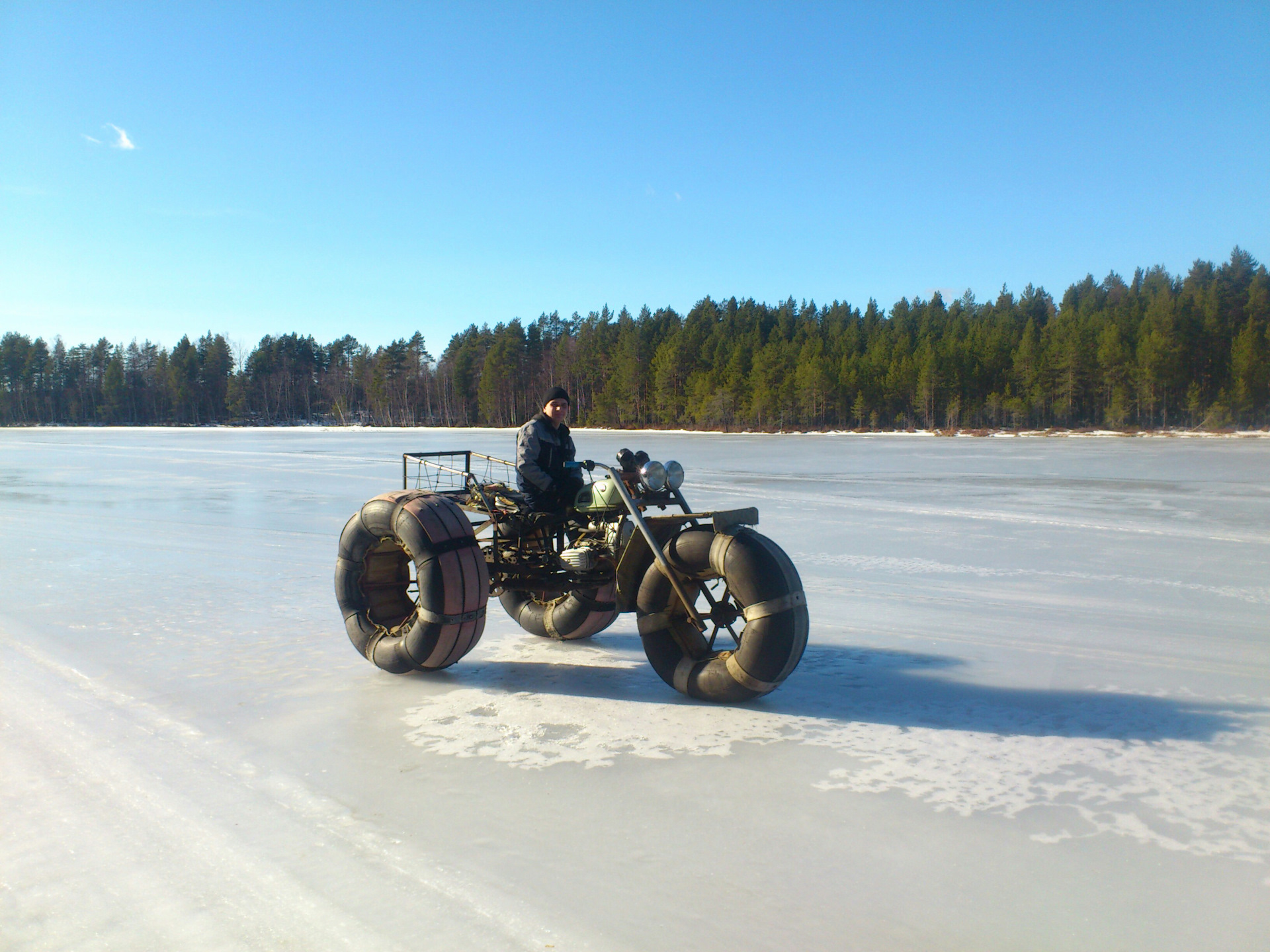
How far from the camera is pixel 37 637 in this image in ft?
20.4

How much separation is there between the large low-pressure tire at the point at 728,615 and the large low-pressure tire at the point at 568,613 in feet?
3.55

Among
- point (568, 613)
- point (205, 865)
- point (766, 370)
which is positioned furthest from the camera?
point (766, 370)

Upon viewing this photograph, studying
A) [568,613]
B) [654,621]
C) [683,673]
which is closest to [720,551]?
[654,621]

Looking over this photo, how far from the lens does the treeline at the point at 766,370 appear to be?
73938 millimetres

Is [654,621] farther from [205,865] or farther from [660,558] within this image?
[205,865]

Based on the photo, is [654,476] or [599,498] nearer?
[654,476]

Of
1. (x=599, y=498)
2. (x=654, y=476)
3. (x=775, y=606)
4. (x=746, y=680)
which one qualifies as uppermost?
(x=654, y=476)

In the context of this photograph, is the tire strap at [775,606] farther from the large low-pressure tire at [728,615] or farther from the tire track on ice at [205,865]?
the tire track on ice at [205,865]

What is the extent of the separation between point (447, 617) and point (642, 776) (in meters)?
1.68

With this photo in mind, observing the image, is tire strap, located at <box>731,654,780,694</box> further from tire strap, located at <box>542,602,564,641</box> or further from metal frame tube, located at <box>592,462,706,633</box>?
tire strap, located at <box>542,602,564,641</box>

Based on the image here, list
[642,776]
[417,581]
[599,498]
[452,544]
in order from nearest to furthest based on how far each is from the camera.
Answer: [642,776], [452,544], [417,581], [599,498]

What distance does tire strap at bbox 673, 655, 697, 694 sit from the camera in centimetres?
483

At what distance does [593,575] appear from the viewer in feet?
18.0

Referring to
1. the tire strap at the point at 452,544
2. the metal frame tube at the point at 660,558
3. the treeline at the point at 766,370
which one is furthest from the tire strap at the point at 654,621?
the treeline at the point at 766,370
